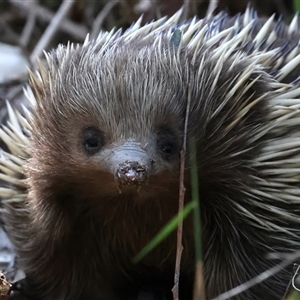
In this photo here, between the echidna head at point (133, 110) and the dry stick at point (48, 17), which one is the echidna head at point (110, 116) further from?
the dry stick at point (48, 17)

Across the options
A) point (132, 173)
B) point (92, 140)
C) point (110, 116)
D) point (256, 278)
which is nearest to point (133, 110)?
point (110, 116)

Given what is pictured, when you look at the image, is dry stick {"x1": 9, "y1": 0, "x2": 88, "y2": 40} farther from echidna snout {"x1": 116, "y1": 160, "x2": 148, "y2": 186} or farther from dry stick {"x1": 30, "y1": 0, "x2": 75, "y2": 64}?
echidna snout {"x1": 116, "y1": 160, "x2": 148, "y2": 186}

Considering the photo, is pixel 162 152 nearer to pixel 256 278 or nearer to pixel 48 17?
pixel 256 278

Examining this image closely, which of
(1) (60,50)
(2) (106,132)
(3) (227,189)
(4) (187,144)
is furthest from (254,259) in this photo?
(1) (60,50)

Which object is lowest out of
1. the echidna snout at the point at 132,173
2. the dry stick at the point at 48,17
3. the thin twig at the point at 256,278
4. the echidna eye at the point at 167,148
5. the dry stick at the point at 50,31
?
the thin twig at the point at 256,278

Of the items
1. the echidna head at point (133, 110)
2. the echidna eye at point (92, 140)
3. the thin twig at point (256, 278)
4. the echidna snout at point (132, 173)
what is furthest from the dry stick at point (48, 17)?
the echidna snout at point (132, 173)

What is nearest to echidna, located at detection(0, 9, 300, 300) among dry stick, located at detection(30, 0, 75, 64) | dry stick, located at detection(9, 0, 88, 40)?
dry stick, located at detection(30, 0, 75, 64)
